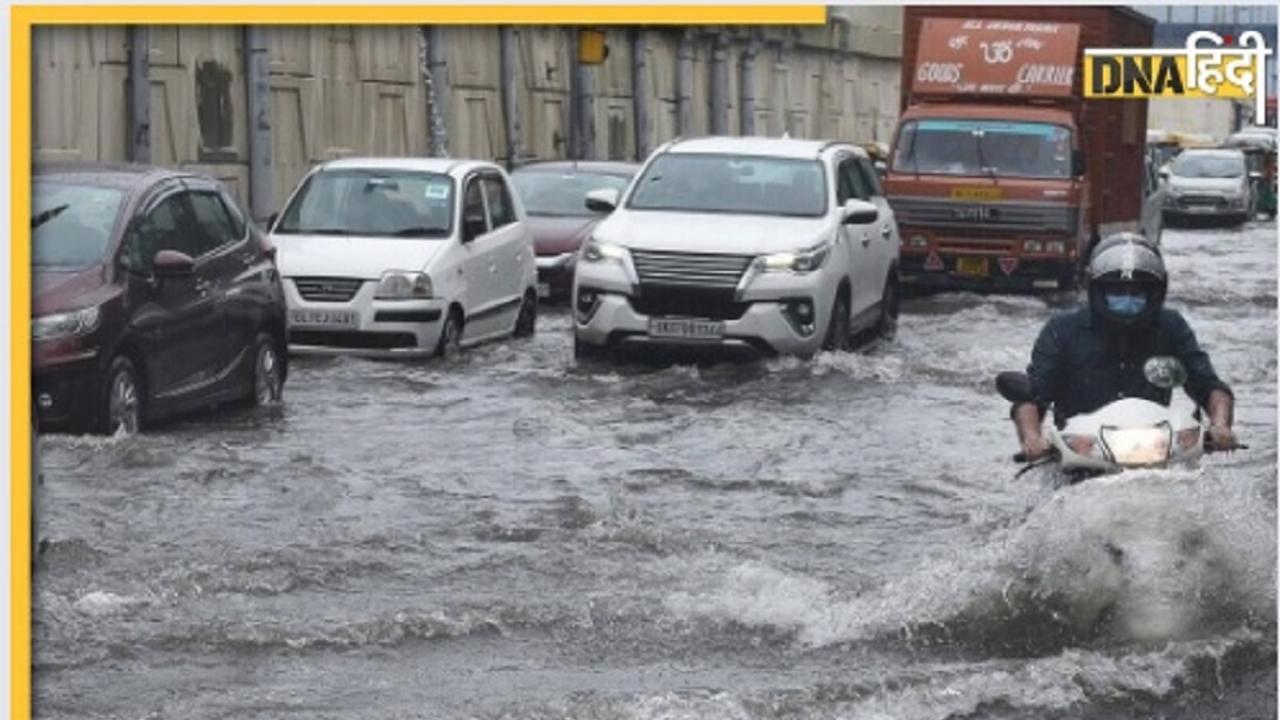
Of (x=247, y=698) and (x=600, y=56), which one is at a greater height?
(x=600, y=56)

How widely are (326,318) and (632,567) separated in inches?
323

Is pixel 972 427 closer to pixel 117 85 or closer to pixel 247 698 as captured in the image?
pixel 247 698

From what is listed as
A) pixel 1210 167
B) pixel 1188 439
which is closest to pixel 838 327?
pixel 1188 439

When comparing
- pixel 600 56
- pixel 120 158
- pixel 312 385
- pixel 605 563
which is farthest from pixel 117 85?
pixel 605 563

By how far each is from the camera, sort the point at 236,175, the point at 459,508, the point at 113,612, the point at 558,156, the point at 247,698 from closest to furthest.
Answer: the point at 247,698 < the point at 113,612 < the point at 459,508 < the point at 236,175 < the point at 558,156

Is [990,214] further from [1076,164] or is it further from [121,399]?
[121,399]

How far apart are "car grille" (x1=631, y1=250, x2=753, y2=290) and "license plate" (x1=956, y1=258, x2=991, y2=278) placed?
33.5ft

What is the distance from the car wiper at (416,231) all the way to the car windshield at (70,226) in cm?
551

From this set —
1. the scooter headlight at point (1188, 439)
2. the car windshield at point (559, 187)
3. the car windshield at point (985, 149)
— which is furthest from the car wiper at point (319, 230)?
the scooter headlight at point (1188, 439)

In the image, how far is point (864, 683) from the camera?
357 inches

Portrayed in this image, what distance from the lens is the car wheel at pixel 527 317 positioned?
22.1 m

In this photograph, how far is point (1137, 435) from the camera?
8.97 meters

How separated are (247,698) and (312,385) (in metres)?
9.58

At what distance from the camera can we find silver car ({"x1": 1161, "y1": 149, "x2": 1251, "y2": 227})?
54219mm
